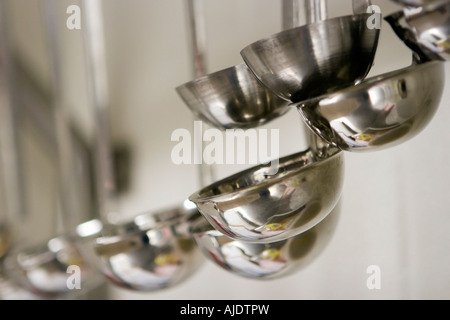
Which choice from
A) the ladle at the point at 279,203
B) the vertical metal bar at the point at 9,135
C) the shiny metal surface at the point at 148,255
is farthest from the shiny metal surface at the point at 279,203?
the vertical metal bar at the point at 9,135

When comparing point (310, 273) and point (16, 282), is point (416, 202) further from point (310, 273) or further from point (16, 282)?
point (16, 282)

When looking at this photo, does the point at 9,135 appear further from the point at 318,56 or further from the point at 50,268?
the point at 318,56

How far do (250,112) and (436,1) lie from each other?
227mm

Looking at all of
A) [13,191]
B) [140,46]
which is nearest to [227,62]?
[140,46]

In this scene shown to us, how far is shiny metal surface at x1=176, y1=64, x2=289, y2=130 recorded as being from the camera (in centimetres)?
49

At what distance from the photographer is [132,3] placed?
42.7 inches

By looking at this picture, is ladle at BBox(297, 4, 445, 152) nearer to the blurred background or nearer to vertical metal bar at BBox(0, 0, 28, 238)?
the blurred background

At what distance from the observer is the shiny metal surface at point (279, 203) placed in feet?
1.33

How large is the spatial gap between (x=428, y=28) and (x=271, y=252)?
267mm

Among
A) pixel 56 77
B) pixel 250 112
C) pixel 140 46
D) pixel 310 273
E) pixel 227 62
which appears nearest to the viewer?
pixel 250 112

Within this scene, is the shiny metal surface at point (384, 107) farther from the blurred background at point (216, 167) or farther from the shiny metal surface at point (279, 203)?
the blurred background at point (216, 167)

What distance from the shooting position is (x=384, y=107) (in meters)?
0.34

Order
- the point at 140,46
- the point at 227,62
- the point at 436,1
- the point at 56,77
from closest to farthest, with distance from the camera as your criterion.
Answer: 1. the point at 436,1
2. the point at 227,62
3. the point at 56,77
4. the point at 140,46

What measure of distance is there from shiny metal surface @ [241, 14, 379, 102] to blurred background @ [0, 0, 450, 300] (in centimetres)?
16
